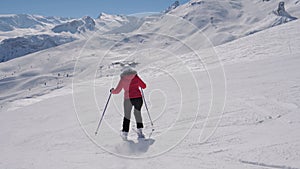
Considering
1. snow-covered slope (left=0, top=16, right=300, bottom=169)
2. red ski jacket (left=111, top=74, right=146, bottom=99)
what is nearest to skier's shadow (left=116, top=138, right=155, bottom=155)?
snow-covered slope (left=0, top=16, right=300, bottom=169)

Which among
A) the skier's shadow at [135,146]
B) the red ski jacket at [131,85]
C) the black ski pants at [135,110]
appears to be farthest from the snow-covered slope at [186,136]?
the red ski jacket at [131,85]

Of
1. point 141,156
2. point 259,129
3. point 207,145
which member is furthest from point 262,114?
point 141,156

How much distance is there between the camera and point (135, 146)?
5.90m

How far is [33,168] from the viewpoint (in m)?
5.27

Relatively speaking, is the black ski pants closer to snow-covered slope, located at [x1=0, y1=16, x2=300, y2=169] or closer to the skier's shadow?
snow-covered slope, located at [x1=0, y1=16, x2=300, y2=169]

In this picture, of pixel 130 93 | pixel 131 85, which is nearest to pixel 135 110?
pixel 130 93

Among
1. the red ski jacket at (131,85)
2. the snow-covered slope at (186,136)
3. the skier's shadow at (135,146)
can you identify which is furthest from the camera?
the red ski jacket at (131,85)

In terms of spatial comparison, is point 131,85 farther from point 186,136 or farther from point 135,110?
point 186,136

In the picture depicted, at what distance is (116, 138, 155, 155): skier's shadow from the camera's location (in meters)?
5.60

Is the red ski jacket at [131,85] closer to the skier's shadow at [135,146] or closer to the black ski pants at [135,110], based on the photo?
the black ski pants at [135,110]

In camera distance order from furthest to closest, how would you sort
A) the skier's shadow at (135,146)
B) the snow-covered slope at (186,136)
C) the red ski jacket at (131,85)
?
the red ski jacket at (131,85), the skier's shadow at (135,146), the snow-covered slope at (186,136)

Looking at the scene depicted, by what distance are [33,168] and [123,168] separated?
5.98ft

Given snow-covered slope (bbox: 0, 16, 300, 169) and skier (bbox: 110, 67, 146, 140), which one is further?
skier (bbox: 110, 67, 146, 140)

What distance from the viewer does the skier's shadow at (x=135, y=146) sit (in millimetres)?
5602
